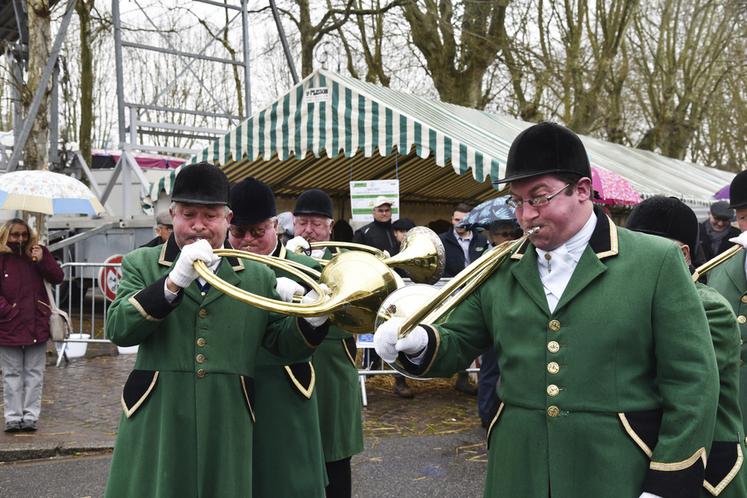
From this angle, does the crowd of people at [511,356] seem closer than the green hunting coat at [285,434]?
Yes

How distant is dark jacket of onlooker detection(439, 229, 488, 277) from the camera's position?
26.7 ft

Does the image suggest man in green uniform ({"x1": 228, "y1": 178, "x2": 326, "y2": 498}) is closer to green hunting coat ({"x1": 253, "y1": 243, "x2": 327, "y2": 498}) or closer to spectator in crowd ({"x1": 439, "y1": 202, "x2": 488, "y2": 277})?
green hunting coat ({"x1": 253, "y1": 243, "x2": 327, "y2": 498})

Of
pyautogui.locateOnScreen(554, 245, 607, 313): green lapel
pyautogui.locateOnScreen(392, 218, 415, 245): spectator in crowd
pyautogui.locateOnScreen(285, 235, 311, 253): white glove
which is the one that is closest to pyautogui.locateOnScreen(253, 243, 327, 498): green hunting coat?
pyautogui.locateOnScreen(285, 235, 311, 253): white glove

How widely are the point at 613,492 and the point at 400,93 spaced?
944 cm

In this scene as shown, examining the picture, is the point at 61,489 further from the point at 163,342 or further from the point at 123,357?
the point at 123,357

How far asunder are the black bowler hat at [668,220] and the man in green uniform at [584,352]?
681 mm

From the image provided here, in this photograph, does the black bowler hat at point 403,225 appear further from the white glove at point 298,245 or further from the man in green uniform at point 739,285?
the man in green uniform at point 739,285

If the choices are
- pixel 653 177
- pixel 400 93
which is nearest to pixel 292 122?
pixel 400 93

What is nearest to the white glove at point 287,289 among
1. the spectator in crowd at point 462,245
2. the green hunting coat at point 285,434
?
the green hunting coat at point 285,434

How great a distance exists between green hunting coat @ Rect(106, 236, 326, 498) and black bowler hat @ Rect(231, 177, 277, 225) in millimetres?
656

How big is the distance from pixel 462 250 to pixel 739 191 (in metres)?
4.08

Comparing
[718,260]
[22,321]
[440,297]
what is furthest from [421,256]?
[22,321]

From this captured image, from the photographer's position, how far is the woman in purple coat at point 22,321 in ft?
21.5

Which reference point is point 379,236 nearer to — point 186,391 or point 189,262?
point 186,391
